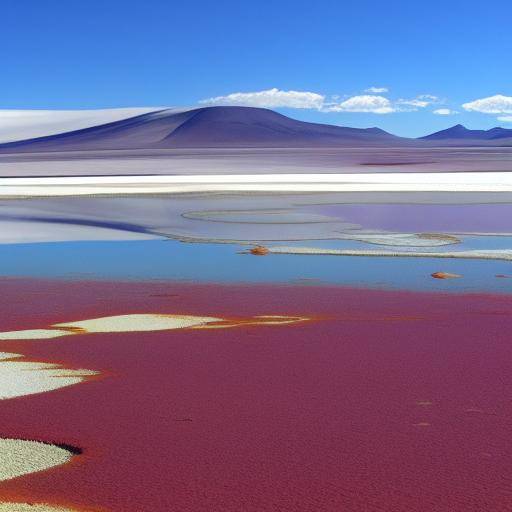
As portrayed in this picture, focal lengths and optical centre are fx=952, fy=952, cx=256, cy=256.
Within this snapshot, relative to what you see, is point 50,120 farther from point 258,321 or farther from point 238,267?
point 258,321

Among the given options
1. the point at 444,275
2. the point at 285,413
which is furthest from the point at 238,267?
the point at 285,413

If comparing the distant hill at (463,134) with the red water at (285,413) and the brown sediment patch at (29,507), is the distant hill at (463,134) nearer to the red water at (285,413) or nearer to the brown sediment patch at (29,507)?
the red water at (285,413)

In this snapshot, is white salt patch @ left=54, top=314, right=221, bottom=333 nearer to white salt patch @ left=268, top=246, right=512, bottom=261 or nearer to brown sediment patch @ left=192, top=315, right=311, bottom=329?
brown sediment patch @ left=192, top=315, right=311, bottom=329

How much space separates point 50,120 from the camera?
120 meters

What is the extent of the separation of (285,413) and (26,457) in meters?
1.30

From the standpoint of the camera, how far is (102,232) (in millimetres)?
13539

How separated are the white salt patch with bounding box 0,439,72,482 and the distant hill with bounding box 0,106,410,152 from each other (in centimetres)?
9161

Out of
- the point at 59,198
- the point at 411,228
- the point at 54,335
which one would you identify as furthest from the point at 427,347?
the point at 59,198

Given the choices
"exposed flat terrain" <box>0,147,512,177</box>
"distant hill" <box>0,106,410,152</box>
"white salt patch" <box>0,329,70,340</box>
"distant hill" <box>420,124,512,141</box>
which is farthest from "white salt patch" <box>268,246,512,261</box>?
"distant hill" <box>420,124,512,141</box>

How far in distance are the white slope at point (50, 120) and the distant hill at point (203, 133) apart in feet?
9.50

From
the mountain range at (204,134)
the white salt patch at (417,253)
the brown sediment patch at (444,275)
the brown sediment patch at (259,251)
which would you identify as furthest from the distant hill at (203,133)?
the brown sediment patch at (444,275)

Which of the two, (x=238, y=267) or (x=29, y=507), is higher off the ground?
(x=238, y=267)

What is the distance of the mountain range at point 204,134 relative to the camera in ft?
336

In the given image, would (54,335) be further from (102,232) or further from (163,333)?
(102,232)
